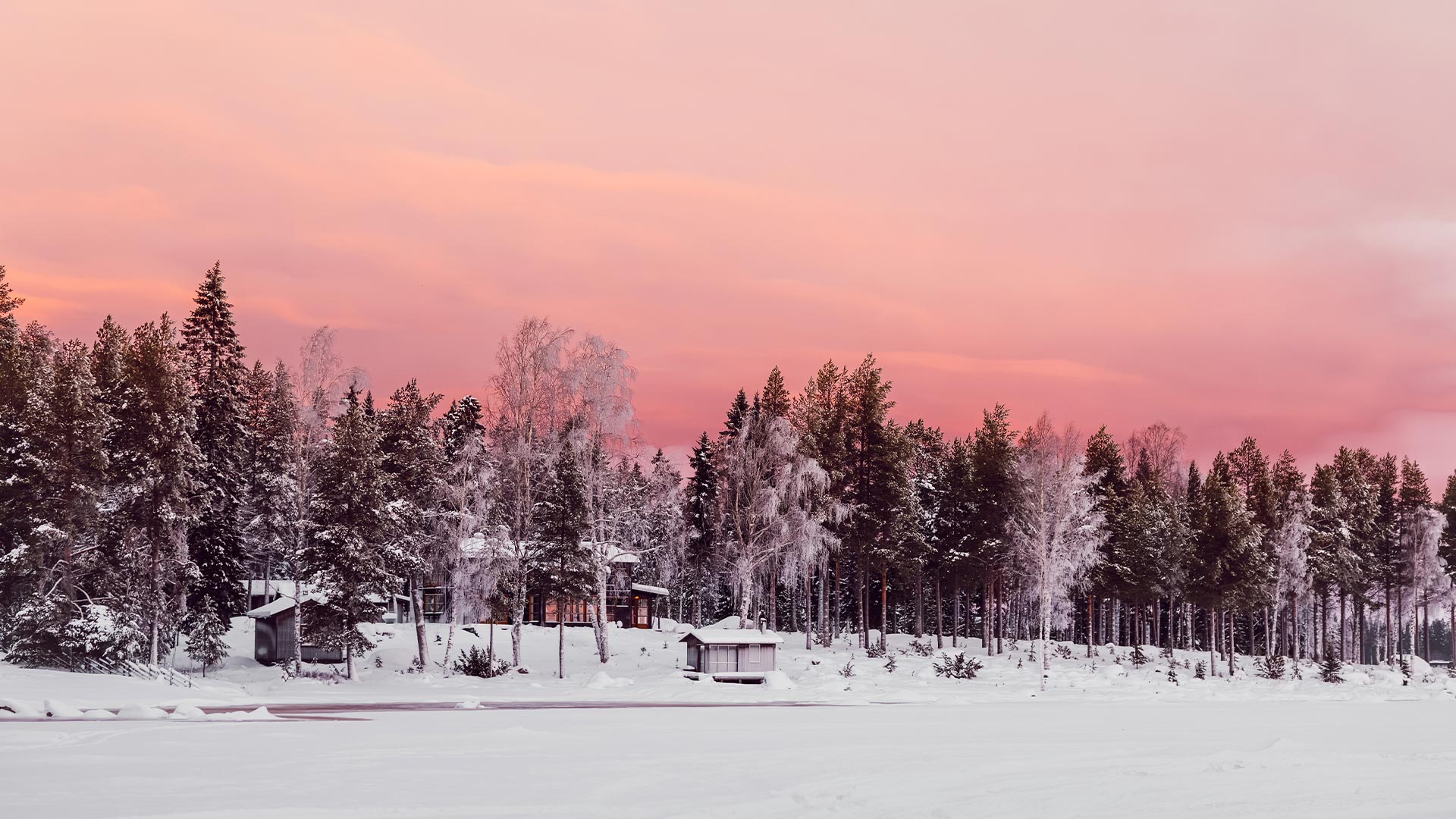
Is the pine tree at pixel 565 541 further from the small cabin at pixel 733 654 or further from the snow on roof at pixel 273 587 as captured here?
the snow on roof at pixel 273 587

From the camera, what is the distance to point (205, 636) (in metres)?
50.2

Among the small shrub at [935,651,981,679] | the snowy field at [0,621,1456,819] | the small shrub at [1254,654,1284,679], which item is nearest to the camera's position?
the snowy field at [0,621,1456,819]

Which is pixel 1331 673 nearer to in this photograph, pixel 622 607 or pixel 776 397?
pixel 776 397

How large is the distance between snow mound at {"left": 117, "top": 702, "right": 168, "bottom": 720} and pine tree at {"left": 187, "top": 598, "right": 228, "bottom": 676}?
18.7 meters

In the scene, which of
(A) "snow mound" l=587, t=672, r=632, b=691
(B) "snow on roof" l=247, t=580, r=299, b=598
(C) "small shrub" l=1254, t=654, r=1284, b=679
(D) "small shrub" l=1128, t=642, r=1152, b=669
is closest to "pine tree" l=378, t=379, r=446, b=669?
(A) "snow mound" l=587, t=672, r=632, b=691

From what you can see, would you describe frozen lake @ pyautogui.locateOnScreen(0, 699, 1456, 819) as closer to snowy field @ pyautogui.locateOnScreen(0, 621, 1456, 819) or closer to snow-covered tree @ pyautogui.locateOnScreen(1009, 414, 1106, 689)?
snowy field @ pyautogui.locateOnScreen(0, 621, 1456, 819)

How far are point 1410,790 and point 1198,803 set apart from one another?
4.69m

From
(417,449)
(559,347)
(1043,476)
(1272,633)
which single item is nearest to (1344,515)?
(1272,633)

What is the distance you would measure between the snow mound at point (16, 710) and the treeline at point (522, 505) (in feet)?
46.4

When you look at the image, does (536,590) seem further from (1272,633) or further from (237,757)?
(1272,633)

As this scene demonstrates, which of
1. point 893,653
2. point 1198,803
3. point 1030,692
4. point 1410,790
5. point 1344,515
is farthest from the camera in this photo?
point 1344,515

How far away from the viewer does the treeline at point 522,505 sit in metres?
47.2

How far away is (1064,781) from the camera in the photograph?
20219 mm

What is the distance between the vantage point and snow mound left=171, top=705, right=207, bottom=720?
99.8 ft
